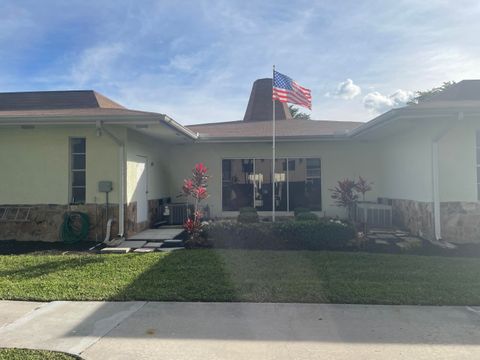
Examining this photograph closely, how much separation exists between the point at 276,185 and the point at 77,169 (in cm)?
609

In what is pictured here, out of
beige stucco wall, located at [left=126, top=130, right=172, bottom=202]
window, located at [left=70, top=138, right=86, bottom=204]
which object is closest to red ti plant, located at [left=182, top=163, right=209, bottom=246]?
beige stucco wall, located at [left=126, top=130, right=172, bottom=202]

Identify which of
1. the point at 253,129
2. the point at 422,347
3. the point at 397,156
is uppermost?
the point at 253,129

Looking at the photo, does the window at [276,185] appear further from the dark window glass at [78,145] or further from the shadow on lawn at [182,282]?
the shadow on lawn at [182,282]

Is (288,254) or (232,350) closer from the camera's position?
(232,350)

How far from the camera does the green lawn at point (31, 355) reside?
3.24m

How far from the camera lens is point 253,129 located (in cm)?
1309

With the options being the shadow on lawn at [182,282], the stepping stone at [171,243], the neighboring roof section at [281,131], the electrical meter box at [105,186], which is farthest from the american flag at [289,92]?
the shadow on lawn at [182,282]

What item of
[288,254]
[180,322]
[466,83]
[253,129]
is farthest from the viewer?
[253,129]

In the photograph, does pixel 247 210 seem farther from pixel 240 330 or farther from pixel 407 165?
pixel 240 330

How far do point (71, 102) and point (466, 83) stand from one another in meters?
11.8

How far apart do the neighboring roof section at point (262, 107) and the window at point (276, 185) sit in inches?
197

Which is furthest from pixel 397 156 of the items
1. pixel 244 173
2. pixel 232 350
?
pixel 232 350

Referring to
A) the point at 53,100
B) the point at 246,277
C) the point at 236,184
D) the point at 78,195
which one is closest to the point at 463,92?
the point at 236,184

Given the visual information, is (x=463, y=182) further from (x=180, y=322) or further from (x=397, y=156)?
(x=180, y=322)
